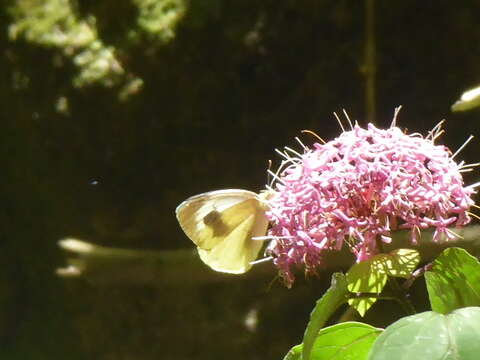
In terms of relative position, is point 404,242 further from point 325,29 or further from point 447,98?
point 325,29

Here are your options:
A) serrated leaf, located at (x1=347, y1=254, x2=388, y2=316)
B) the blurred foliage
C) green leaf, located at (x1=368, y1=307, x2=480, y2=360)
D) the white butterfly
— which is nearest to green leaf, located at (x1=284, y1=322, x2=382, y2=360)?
serrated leaf, located at (x1=347, y1=254, x2=388, y2=316)

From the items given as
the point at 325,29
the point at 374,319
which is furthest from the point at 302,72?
the point at 374,319

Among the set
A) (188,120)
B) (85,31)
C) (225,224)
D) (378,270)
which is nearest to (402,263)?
(378,270)

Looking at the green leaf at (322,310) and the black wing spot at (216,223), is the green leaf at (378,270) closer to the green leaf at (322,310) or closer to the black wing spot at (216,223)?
the green leaf at (322,310)

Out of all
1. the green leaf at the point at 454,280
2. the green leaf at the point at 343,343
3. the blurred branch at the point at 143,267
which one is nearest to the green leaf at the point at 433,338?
the green leaf at the point at 454,280

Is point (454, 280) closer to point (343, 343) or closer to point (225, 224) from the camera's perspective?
point (343, 343)

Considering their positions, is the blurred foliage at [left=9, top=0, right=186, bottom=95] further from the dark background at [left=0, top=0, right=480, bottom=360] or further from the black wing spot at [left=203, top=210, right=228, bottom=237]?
the black wing spot at [left=203, top=210, right=228, bottom=237]
